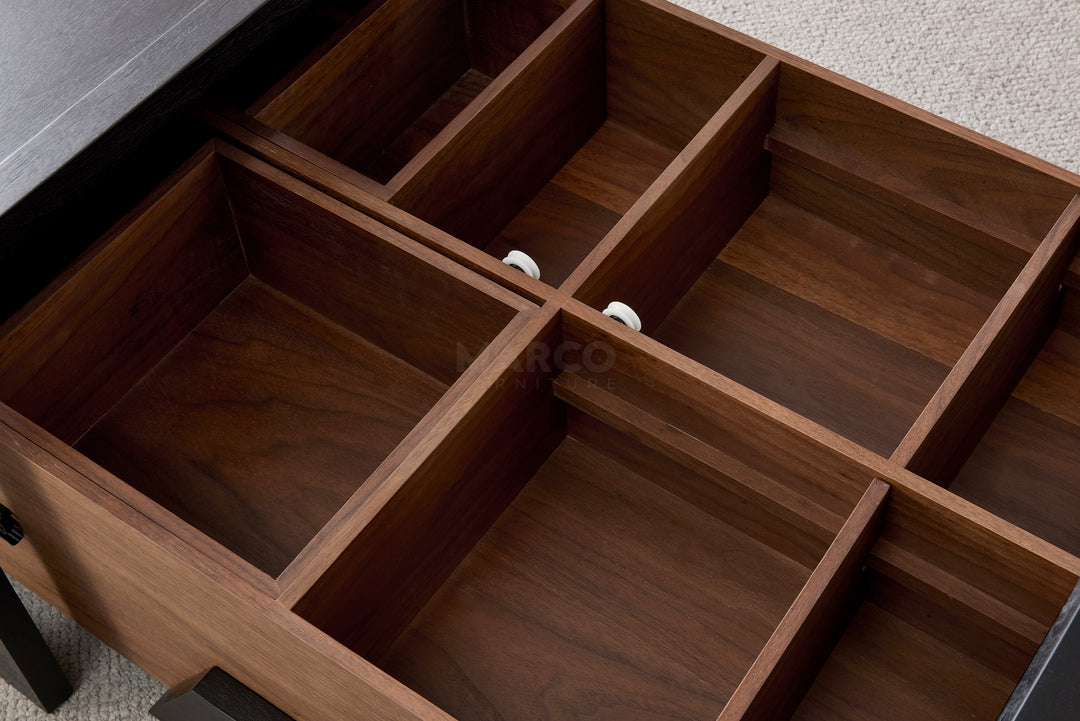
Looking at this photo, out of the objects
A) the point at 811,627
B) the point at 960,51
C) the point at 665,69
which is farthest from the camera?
the point at 960,51

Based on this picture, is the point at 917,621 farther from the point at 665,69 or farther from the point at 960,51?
the point at 960,51

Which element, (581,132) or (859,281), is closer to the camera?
(859,281)

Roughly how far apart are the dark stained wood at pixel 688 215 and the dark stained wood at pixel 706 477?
10 cm

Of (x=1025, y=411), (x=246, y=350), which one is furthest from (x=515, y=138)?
(x=1025, y=411)

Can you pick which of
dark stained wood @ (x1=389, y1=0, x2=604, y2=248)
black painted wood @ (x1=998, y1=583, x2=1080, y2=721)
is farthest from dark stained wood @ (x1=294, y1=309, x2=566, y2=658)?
black painted wood @ (x1=998, y1=583, x2=1080, y2=721)

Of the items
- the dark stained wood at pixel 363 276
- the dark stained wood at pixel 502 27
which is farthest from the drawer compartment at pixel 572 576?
the dark stained wood at pixel 502 27

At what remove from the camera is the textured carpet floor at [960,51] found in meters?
1.88

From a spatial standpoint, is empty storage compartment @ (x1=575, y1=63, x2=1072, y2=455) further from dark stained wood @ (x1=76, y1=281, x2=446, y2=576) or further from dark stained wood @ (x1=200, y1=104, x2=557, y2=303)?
dark stained wood @ (x1=76, y1=281, x2=446, y2=576)

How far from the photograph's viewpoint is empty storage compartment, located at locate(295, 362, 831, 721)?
3.62 ft

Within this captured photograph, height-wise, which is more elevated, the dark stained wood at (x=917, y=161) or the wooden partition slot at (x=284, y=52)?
the dark stained wood at (x=917, y=161)

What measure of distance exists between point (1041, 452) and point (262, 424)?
78 centimetres

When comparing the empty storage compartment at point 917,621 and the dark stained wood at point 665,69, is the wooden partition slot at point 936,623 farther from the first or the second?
the dark stained wood at point 665,69

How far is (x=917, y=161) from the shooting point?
4.31 feet

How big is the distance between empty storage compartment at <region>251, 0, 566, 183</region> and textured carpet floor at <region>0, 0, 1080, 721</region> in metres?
0.64
